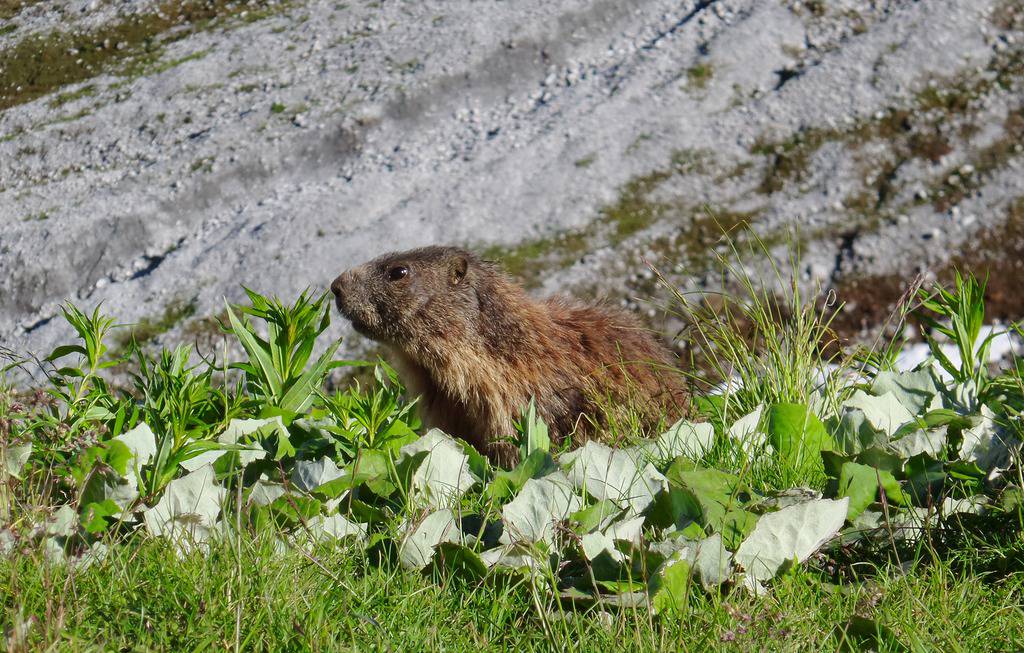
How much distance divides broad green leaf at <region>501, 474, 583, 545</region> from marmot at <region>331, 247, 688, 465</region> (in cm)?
174

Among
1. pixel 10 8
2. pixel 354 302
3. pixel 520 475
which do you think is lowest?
pixel 354 302

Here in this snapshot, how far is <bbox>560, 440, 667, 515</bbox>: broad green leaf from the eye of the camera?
335cm

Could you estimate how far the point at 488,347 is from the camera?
5.48 meters

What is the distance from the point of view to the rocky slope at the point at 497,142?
12.3m

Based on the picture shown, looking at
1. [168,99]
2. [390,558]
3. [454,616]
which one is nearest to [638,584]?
[454,616]

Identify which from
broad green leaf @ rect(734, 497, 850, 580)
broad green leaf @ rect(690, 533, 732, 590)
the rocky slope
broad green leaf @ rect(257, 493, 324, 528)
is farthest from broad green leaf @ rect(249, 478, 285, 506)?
the rocky slope

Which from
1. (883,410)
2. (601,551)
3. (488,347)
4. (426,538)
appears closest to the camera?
(601,551)

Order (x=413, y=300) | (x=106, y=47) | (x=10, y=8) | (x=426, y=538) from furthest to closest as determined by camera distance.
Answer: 1. (x=106, y=47)
2. (x=10, y=8)
3. (x=413, y=300)
4. (x=426, y=538)

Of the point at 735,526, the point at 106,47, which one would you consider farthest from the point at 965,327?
the point at 106,47

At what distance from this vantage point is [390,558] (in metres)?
3.14

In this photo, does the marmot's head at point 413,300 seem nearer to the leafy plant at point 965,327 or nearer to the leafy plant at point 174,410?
the leafy plant at point 174,410

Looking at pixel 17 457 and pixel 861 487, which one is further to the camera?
pixel 17 457

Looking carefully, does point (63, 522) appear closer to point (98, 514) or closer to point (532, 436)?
point (98, 514)

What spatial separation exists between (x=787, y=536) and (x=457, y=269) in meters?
3.04
